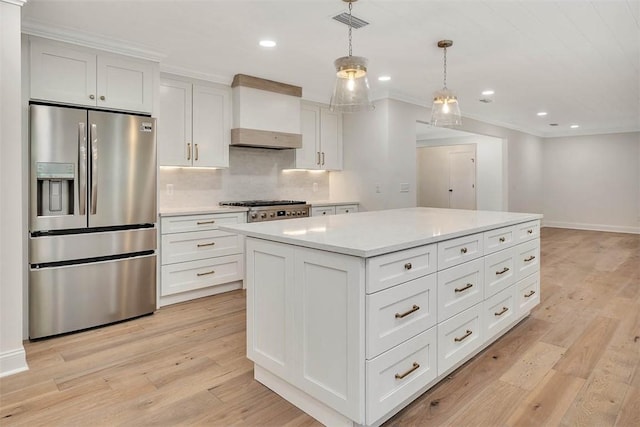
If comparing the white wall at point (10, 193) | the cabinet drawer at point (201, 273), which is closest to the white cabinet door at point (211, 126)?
the cabinet drawer at point (201, 273)

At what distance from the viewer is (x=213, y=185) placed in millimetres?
4586

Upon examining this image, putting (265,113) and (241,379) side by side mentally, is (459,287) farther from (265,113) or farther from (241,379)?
(265,113)

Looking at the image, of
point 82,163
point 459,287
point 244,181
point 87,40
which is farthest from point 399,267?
point 244,181

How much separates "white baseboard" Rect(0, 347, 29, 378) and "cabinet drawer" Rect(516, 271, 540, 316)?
335cm

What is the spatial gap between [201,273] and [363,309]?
265 centimetres

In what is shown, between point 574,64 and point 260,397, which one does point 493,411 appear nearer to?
point 260,397

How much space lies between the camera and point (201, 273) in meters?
3.94

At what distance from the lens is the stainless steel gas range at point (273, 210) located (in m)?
4.21

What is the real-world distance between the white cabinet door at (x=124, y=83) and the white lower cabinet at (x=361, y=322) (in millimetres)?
2023

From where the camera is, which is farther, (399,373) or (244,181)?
(244,181)

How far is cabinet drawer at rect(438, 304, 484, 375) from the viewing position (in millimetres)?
2141

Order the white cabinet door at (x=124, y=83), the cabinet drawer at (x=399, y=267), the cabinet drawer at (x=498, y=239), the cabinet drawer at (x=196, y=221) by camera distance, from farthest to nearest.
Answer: the cabinet drawer at (x=196, y=221)
the white cabinet door at (x=124, y=83)
the cabinet drawer at (x=498, y=239)
the cabinet drawer at (x=399, y=267)

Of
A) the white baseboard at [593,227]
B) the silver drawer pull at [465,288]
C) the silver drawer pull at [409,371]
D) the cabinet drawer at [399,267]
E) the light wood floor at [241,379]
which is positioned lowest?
the light wood floor at [241,379]

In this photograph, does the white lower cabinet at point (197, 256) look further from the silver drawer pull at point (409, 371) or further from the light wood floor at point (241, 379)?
the silver drawer pull at point (409, 371)
